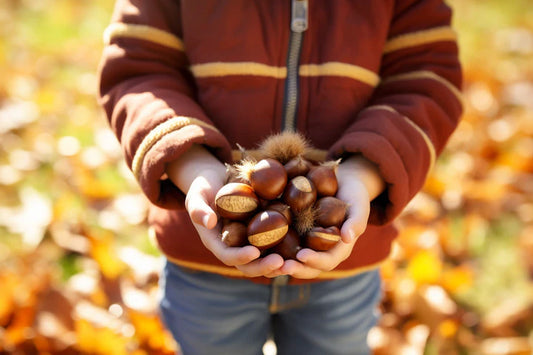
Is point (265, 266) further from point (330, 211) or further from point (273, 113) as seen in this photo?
point (273, 113)

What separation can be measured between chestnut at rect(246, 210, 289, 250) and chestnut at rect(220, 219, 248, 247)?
1 centimetres

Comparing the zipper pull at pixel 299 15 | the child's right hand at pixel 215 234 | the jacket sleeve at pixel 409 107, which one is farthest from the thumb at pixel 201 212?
the zipper pull at pixel 299 15

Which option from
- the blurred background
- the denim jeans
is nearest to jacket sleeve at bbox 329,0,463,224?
the denim jeans

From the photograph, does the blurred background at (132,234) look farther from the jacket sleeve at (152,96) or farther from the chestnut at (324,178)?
the chestnut at (324,178)

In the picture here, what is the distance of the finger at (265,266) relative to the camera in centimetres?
68

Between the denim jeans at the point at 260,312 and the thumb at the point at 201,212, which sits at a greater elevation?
the thumb at the point at 201,212

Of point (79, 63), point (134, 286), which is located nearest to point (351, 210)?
point (134, 286)

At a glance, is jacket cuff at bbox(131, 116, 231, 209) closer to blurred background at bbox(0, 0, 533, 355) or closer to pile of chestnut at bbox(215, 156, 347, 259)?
pile of chestnut at bbox(215, 156, 347, 259)

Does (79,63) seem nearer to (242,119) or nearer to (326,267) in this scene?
(242,119)

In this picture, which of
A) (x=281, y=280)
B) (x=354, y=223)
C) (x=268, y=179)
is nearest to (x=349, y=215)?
(x=354, y=223)

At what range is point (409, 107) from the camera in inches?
35.6

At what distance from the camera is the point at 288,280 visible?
914mm

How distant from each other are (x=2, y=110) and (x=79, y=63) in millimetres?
600

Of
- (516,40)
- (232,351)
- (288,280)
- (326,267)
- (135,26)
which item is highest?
(135,26)
